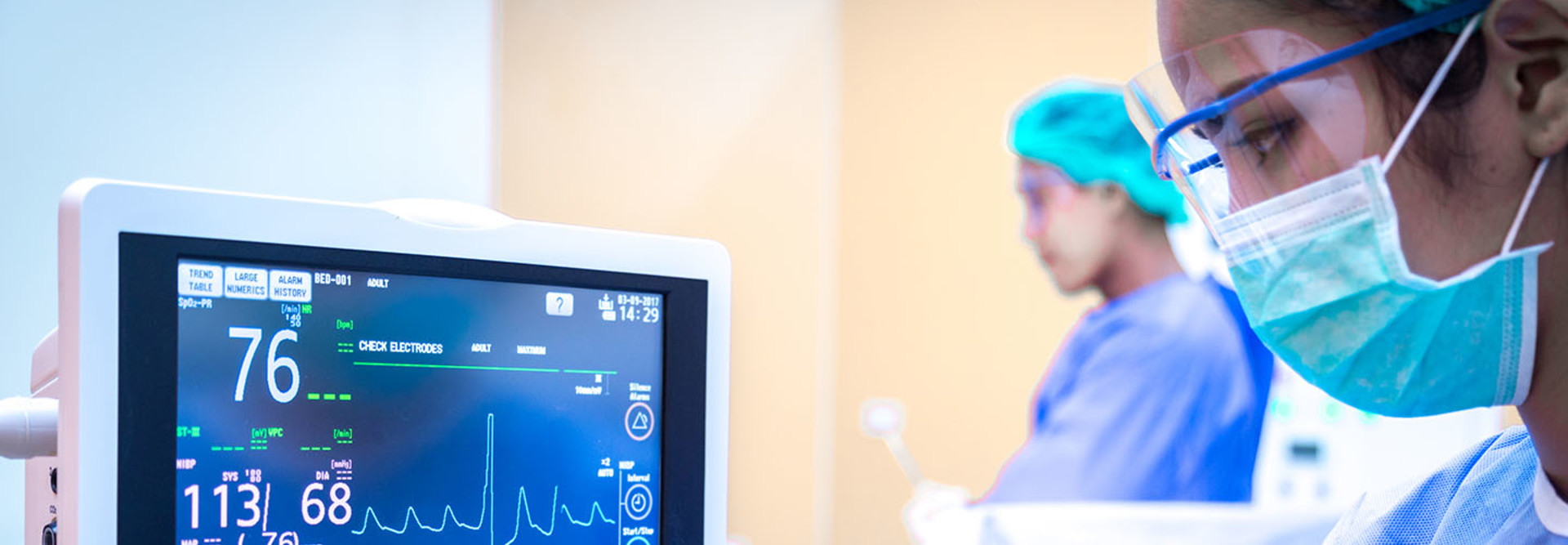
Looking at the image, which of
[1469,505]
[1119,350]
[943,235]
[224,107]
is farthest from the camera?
[943,235]

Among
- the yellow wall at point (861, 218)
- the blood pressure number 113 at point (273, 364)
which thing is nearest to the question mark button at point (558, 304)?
the blood pressure number 113 at point (273, 364)

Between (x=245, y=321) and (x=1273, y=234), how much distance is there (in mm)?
673

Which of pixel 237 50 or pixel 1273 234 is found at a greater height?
pixel 237 50

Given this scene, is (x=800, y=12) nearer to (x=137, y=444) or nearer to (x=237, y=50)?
(x=237, y=50)

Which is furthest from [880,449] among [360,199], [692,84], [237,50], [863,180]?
[237,50]

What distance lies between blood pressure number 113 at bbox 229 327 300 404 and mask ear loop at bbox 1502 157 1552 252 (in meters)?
0.76

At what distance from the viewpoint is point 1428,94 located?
69cm

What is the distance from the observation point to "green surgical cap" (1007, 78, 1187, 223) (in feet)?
8.05

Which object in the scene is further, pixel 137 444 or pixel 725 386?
pixel 725 386

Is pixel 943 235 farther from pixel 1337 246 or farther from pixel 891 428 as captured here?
pixel 1337 246

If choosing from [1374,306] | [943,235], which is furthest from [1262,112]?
[943,235]

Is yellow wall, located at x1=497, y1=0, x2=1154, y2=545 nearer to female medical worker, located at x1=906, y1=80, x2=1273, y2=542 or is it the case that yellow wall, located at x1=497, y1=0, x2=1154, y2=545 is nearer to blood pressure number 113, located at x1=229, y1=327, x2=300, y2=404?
female medical worker, located at x1=906, y1=80, x2=1273, y2=542

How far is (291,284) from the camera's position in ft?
2.44

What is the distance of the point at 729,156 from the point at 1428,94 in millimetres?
1889
